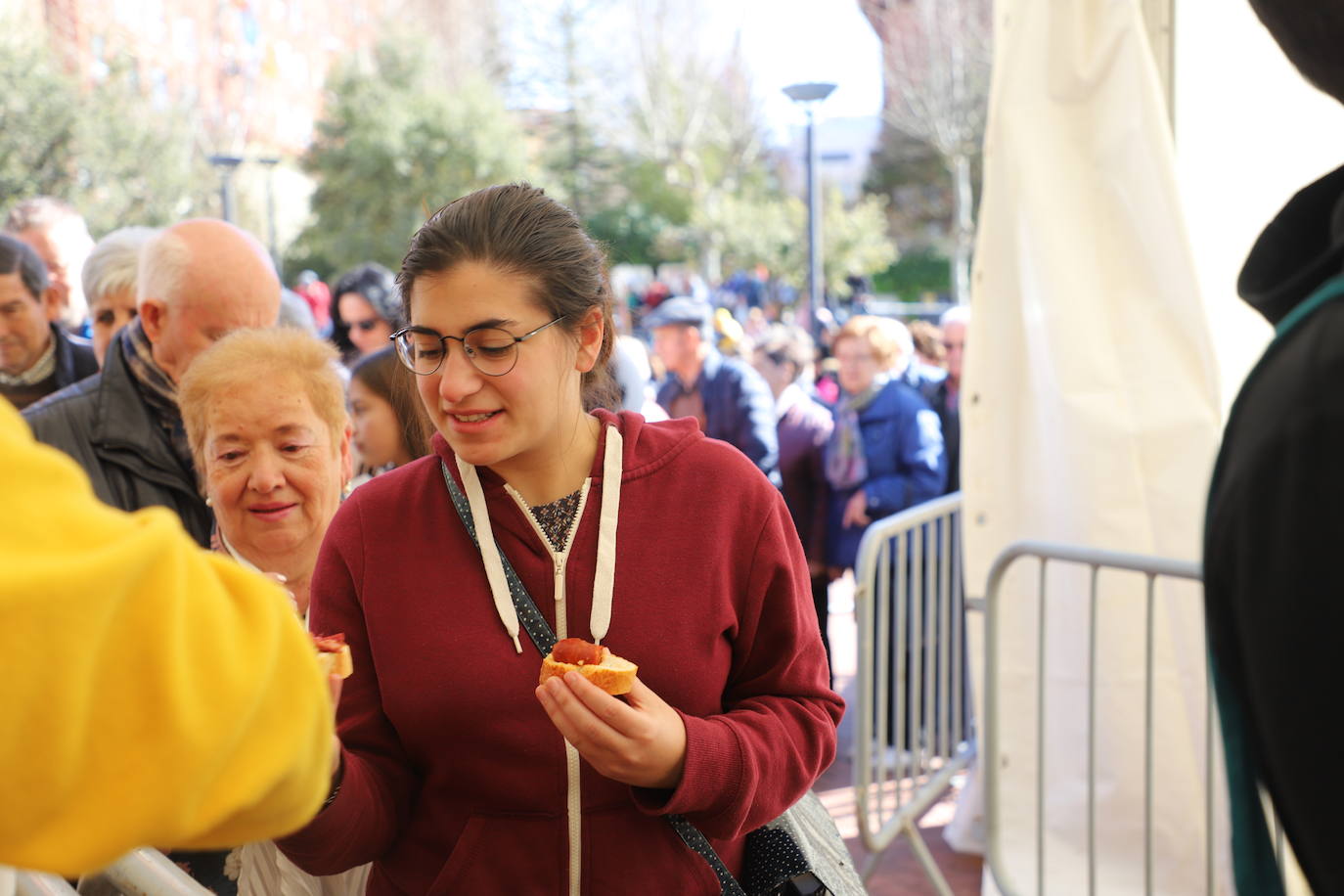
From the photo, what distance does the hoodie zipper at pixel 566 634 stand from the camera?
1.89 m

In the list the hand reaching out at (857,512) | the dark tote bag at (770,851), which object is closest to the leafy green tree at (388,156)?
the hand reaching out at (857,512)

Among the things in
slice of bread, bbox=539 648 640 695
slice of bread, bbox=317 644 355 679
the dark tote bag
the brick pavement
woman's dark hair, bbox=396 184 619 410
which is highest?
woman's dark hair, bbox=396 184 619 410

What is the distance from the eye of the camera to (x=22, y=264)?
458 cm

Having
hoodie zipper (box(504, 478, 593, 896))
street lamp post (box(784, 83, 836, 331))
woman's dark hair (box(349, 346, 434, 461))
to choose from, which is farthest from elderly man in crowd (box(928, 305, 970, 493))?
street lamp post (box(784, 83, 836, 331))

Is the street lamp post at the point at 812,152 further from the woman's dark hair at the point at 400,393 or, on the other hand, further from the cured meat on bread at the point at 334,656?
the cured meat on bread at the point at 334,656

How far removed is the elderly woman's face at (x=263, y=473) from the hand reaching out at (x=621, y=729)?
3.67 ft

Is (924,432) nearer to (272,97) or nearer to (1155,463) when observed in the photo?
(1155,463)

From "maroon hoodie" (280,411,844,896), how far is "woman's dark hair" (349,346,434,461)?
50cm

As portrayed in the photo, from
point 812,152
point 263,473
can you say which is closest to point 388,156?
point 812,152

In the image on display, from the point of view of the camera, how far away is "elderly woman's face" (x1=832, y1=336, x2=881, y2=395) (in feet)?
21.1

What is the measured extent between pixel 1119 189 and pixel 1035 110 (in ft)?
1.16

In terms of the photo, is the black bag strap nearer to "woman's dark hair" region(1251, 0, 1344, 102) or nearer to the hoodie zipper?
the hoodie zipper

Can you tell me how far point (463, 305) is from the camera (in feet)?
6.47

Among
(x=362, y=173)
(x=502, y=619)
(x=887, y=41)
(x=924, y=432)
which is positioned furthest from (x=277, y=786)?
(x=887, y=41)
